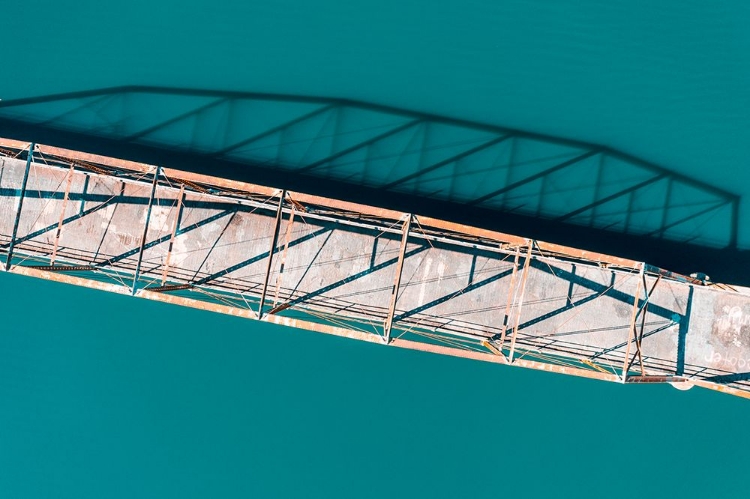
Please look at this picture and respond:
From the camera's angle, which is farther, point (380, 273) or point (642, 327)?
point (380, 273)

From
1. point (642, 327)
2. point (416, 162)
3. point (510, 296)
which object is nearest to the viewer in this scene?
point (642, 327)

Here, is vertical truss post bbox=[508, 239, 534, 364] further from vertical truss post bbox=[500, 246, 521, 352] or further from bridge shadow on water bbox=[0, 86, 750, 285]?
bridge shadow on water bbox=[0, 86, 750, 285]

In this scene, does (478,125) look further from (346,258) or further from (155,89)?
(155,89)

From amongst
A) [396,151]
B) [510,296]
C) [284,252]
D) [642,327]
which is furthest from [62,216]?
[642,327]

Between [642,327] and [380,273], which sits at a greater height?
[380,273]

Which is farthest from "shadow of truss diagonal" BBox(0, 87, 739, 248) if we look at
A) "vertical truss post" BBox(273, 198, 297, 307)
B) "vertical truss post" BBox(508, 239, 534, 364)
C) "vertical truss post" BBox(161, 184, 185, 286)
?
"vertical truss post" BBox(508, 239, 534, 364)

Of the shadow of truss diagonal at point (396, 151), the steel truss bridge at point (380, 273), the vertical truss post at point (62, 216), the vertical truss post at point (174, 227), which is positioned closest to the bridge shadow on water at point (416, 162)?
the shadow of truss diagonal at point (396, 151)

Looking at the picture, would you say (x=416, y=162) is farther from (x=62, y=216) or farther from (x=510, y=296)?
(x=62, y=216)
